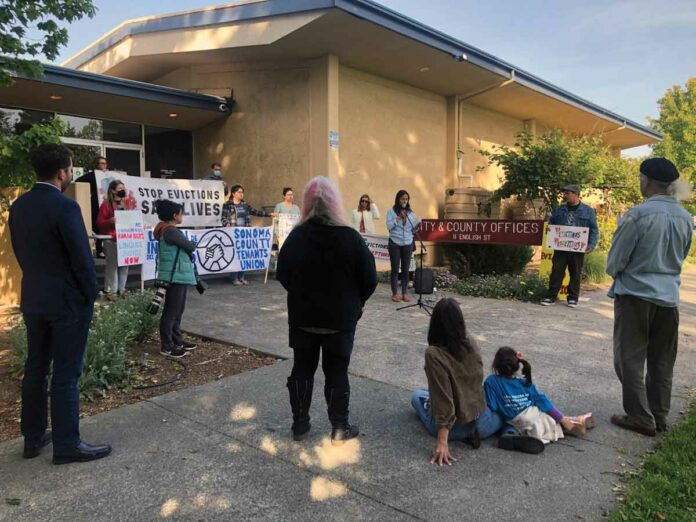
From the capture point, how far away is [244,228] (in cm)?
969

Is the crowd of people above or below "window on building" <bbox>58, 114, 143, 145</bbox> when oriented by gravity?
below

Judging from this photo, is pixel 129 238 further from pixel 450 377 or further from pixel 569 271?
pixel 569 271

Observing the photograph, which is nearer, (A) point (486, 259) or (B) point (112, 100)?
(B) point (112, 100)

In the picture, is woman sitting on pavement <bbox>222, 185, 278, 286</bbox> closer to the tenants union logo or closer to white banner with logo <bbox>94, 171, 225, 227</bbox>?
white banner with logo <bbox>94, 171, 225, 227</bbox>

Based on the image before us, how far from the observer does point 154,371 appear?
5023 mm

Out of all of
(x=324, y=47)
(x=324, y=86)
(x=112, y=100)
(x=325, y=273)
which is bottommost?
(x=325, y=273)

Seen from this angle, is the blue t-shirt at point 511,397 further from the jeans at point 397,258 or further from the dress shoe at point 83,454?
the jeans at point 397,258

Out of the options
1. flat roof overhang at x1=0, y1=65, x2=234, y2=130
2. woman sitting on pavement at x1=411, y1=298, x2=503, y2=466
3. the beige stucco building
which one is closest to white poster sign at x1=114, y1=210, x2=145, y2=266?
flat roof overhang at x1=0, y1=65, x2=234, y2=130

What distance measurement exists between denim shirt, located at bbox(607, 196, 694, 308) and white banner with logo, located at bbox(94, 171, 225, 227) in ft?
24.0

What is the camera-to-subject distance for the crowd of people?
10.2 feet

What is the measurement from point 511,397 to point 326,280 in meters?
1.46

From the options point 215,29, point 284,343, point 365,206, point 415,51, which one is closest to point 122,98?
point 215,29

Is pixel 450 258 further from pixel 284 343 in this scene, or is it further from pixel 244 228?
pixel 284 343

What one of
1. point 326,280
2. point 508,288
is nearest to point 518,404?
point 326,280
